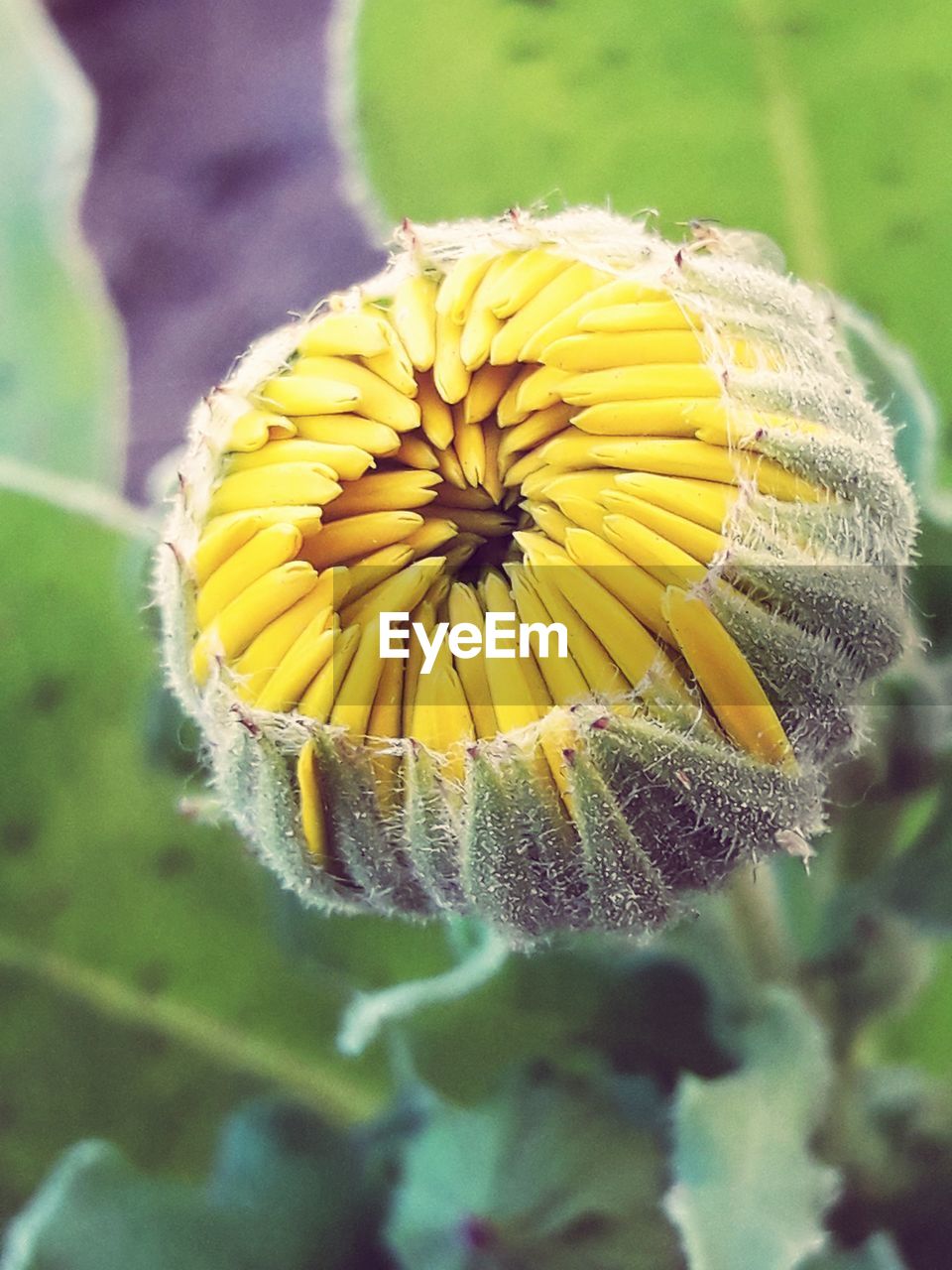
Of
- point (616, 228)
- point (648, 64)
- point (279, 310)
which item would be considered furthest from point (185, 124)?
point (616, 228)

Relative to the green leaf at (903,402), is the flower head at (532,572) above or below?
below

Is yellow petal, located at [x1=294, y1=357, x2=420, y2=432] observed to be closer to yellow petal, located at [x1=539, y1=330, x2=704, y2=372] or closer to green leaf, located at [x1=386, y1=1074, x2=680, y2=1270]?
yellow petal, located at [x1=539, y1=330, x2=704, y2=372]

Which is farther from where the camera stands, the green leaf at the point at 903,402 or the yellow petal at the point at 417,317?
the green leaf at the point at 903,402

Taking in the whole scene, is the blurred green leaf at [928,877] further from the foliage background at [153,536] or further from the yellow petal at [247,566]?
the yellow petal at [247,566]

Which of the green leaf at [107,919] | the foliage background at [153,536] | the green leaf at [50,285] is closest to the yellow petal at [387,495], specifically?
the foliage background at [153,536]

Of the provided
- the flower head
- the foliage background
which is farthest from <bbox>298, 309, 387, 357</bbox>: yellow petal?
the foliage background

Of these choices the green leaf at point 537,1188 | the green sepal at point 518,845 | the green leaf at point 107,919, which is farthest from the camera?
the green leaf at point 107,919
